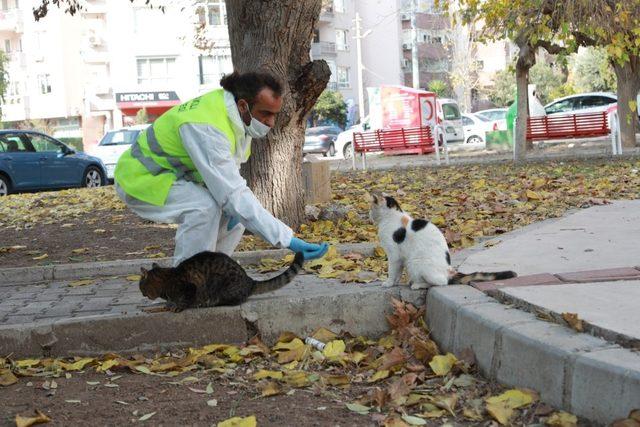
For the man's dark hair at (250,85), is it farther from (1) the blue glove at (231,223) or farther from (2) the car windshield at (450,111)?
(2) the car windshield at (450,111)

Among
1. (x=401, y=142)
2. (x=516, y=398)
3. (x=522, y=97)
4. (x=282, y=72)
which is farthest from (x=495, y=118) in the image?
(x=516, y=398)

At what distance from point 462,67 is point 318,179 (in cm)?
4818

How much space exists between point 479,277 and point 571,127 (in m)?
14.7

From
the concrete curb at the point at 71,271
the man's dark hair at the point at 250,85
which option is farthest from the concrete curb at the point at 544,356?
the concrete curb at the point at 71,271

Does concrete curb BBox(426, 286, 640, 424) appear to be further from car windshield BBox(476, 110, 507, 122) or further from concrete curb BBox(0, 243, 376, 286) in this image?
car windshield BBox(476, 110, 507, 122)

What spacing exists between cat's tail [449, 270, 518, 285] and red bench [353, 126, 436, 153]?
50.1ft

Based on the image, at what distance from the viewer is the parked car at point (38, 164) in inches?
762

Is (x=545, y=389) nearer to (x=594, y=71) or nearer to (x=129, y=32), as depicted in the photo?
(x=594, y=71)

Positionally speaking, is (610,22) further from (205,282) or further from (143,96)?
(143,96)

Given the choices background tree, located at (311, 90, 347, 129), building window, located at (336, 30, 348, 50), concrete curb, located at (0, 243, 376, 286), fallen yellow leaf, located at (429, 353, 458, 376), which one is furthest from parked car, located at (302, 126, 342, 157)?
fallen yellow leaf, located at (429, 353, 458, 376)

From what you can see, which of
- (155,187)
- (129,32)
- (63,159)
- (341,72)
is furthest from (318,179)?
(341,72)

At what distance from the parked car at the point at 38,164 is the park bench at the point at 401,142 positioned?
7.06 metres

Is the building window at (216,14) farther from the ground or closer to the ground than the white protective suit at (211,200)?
farther from the ground

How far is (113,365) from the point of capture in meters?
4.56
